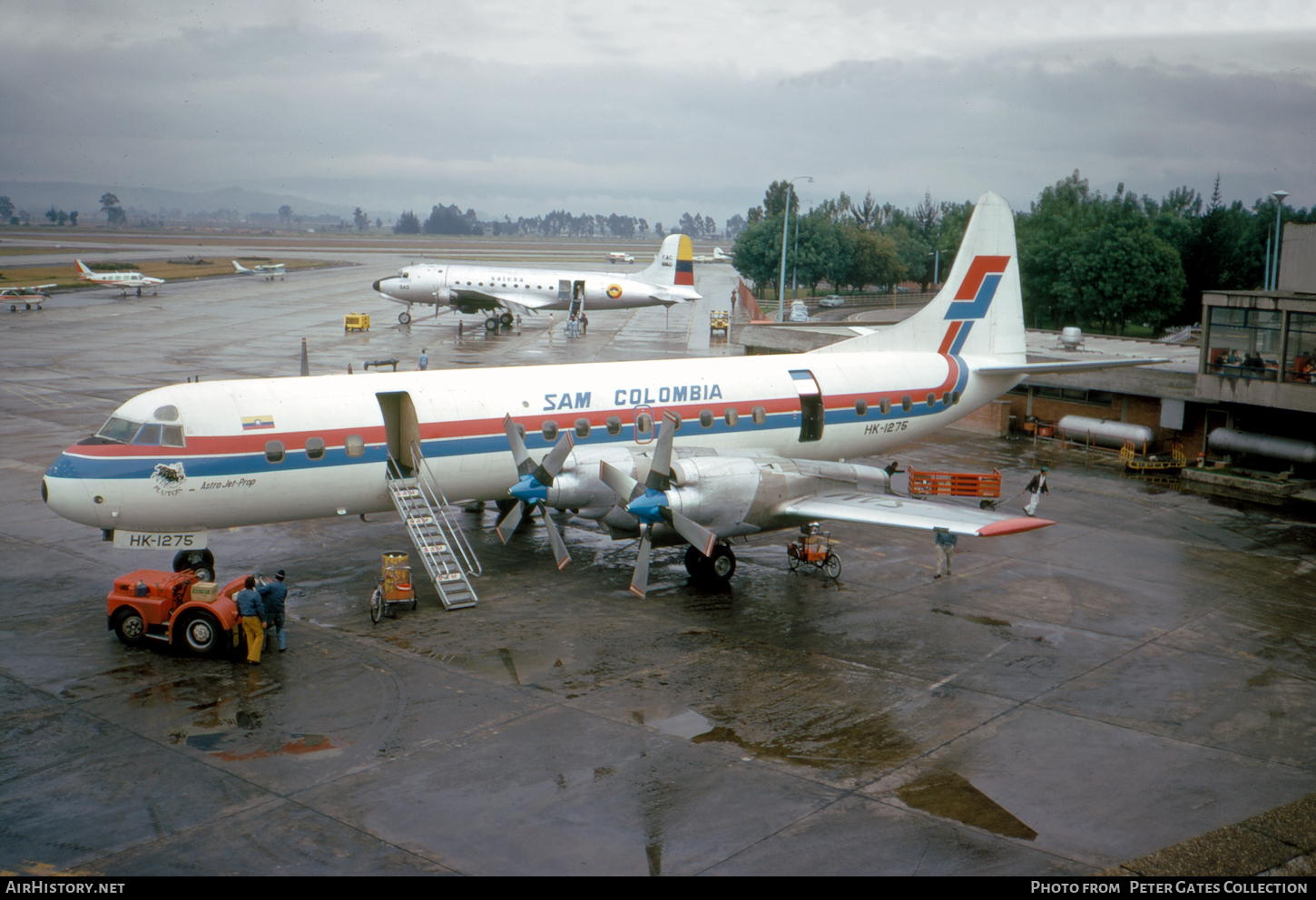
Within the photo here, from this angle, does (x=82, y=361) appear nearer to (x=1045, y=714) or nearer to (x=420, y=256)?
(x=1045, y=714)

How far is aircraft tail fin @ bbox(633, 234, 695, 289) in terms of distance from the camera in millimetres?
72125

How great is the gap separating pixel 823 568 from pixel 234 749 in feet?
45.0

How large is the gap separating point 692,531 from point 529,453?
4852mm

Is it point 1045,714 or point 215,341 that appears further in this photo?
point 215,341

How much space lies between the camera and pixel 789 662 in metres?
18.4

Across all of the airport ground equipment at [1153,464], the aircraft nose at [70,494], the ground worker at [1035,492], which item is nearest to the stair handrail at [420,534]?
the aircraft nose at [70,494]

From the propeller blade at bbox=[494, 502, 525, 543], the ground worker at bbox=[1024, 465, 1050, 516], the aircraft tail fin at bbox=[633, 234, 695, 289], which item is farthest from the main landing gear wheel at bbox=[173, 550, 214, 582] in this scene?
the aircraft tail fin at bbox=[633, 234, 695, 289]

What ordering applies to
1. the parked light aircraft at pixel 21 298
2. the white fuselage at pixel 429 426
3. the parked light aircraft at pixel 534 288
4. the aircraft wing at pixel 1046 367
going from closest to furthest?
1. the white fuselage at pixel 429 426
2. the aircraft wing at pixel 1046 367
3. the parked light aircraft at pixel 534 288
4. the parked light aircraft at pixel 21 298

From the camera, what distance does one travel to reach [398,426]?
22.8 meters

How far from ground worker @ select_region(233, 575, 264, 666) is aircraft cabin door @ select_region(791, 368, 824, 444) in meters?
14.3

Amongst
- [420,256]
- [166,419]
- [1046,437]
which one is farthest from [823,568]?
[420,256]

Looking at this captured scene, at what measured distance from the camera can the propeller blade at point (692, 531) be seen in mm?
19922

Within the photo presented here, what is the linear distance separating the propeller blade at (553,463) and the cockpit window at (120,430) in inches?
320

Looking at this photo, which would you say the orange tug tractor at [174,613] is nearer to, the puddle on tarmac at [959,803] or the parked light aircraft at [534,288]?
the puddle on tarmac at [959,803]
